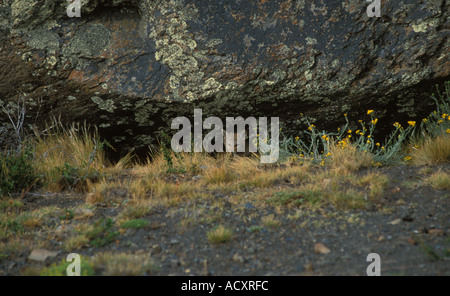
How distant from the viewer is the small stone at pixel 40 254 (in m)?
3.39

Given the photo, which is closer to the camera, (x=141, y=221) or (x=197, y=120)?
(x=141, y=221)

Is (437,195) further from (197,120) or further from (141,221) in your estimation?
(197,120)

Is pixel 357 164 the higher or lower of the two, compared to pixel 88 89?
lower

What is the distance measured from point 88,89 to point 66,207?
2056 millimetres

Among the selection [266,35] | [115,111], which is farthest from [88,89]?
[266,35]

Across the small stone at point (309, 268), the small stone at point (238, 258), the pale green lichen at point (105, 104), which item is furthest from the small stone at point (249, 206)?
the pale green lichen at point (105, 104)

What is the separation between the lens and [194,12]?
18.8 feet

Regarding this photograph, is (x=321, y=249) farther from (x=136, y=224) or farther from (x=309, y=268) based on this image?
(x=136, y=224)
